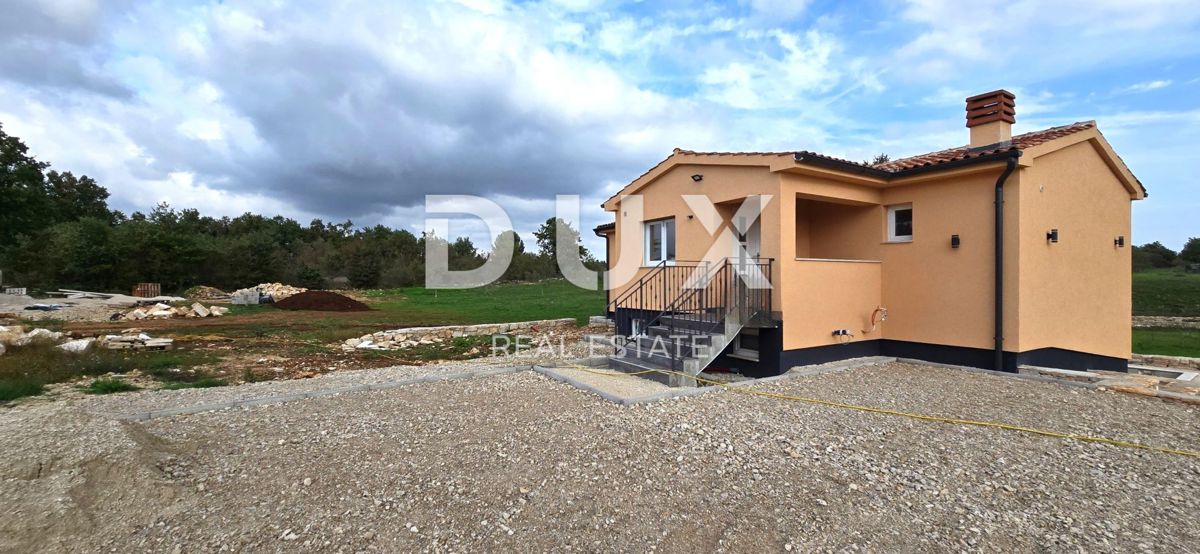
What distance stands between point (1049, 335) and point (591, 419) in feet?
26.7

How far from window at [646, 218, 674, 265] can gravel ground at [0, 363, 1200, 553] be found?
5338mm

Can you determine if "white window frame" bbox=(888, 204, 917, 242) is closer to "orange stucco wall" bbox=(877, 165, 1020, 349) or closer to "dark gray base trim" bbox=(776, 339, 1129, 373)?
"orange stucco wall" bbox=(877, 165, 1020, 349)

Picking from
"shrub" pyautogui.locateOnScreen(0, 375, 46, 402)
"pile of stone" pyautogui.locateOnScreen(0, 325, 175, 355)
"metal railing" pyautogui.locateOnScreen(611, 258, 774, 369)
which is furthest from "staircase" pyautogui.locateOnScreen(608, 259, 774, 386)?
"pile of stone" pyautogui.locateOnScreen(0, 325, 175, 355)

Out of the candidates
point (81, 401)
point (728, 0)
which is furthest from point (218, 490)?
point (728, 0)

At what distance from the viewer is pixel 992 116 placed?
954cm

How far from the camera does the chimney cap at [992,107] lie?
9.48 m

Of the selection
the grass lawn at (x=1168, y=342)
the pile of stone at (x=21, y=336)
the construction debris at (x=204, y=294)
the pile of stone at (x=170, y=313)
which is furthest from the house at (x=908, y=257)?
the construction debris at (x=204, y=294)

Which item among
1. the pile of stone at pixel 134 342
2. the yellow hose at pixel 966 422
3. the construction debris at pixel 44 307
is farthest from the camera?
the construction debris at pixel 44 307

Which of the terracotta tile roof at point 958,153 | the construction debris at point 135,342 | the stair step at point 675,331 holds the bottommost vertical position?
the construction debris at point 135,342

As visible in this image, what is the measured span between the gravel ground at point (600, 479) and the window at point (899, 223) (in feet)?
13.0

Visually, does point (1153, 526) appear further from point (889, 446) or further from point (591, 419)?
point (591, 419)

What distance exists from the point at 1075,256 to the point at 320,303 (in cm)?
2470

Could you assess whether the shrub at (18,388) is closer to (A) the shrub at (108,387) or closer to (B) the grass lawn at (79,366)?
(B) the grass lawn at (79,366)

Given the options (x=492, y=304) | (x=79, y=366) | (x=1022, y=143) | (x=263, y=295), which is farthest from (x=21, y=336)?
(x=1022, y=143)
